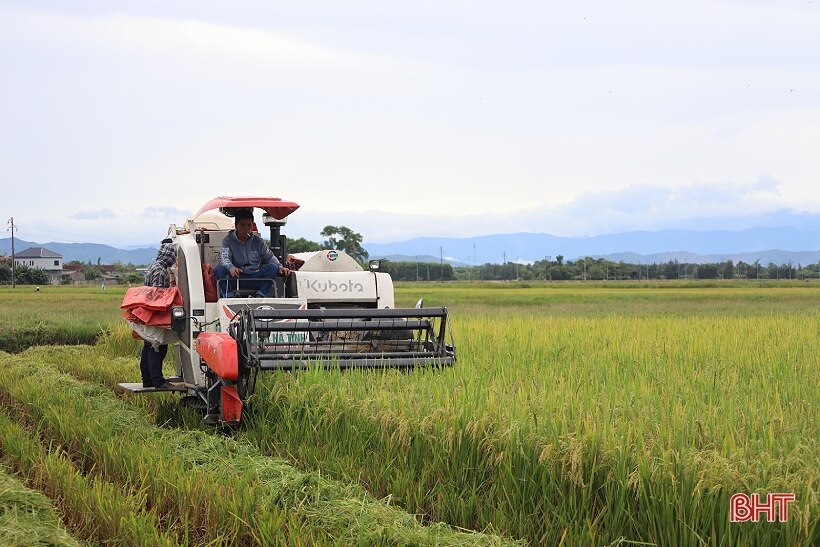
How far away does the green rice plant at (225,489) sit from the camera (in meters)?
5.05

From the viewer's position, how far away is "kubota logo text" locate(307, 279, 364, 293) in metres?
9.96

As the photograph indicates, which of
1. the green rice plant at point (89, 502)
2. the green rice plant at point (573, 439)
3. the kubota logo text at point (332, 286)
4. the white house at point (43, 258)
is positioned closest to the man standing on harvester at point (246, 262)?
the kubota logo text at point (332, 286)

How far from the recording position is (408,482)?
604 cm

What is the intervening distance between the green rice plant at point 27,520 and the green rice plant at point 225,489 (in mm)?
600

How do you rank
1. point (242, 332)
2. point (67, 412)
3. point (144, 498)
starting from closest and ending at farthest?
point (144, 498) < point (242, 332) < point (67, 412)

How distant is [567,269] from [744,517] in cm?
11054

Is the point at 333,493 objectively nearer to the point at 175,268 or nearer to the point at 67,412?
the point at 67,412

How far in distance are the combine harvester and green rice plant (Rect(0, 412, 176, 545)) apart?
155cm

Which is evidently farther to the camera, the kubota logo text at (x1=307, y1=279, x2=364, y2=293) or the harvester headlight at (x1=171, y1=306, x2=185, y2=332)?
the kubota logo text at (x1=307, y1=279, x2=364, y2=293)

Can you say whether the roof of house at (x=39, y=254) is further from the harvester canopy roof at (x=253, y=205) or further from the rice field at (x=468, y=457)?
the rice field at (x=468, y=457)

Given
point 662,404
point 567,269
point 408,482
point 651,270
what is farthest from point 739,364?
point 651,270

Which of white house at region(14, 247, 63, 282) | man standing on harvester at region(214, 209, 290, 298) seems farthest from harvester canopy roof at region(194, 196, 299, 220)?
white house at region(14, 247, 63, 282)

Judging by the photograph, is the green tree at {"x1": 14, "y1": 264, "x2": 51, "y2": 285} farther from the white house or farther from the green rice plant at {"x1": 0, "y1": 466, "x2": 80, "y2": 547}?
the green rice plant at {"x1": 0, "y1": 466, "x2": 80, "y2": 547}

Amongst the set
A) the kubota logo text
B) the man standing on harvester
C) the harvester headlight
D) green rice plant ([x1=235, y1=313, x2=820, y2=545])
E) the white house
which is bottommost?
green rice plant ([x1=235, y1=313, x2=820, y2=545])
